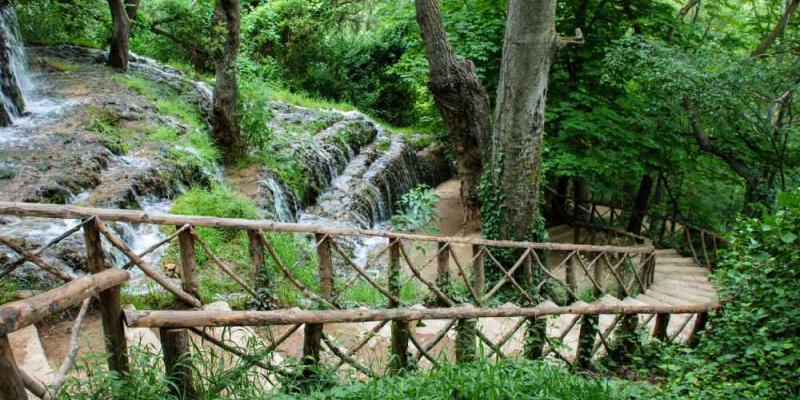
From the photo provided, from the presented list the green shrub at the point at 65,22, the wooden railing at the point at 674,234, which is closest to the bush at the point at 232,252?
the wooden railing at the point at 674,234

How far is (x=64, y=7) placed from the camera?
11133 mm

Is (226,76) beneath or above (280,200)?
above

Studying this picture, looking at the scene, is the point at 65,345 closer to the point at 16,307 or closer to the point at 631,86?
the point at 16,307

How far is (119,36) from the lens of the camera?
10.5 meters

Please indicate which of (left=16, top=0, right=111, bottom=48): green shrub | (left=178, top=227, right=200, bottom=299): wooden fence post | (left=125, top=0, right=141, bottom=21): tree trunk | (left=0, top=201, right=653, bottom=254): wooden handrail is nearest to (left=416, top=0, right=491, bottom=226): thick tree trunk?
(left=0, top=201, right=653, bottom=254): wooden handrail

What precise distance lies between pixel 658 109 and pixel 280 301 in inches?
304

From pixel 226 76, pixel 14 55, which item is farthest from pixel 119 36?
pixel 226 76

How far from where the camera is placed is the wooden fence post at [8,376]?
169 centimetres

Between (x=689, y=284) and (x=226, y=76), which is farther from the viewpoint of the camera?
(x=689, y=284)

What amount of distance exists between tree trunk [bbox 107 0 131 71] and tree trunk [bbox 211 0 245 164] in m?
3.18

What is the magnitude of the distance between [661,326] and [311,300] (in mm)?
3425

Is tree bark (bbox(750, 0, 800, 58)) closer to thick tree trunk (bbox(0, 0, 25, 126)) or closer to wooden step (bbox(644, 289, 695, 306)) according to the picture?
wooden step (bbox(644, 289, 695, 306))

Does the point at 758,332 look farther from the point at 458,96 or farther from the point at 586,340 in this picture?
the point at 458,96

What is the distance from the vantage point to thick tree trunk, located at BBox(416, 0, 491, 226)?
8.15 meters
